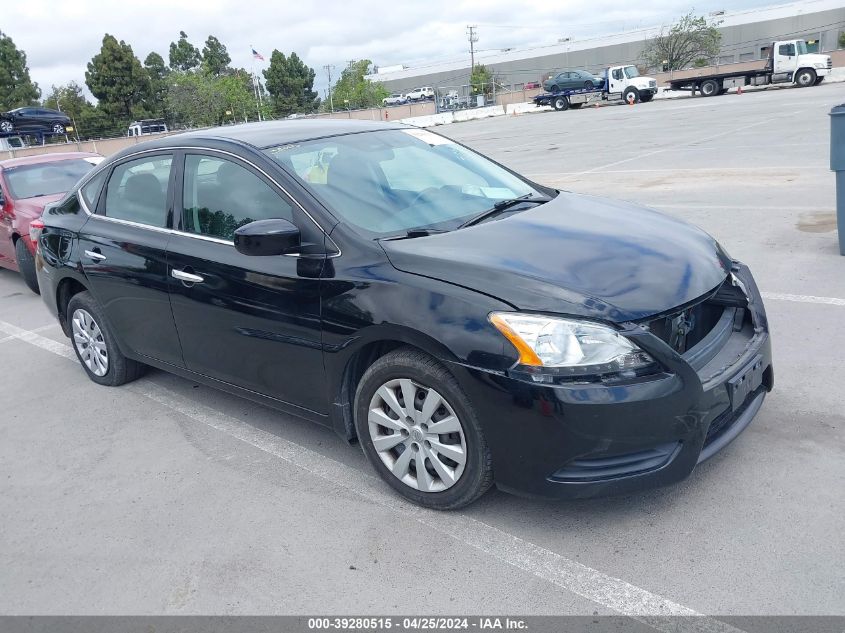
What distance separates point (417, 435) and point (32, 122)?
3191 centimetres

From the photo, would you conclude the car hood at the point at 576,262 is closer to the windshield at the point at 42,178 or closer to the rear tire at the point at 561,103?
the windshield at the point at 42,178

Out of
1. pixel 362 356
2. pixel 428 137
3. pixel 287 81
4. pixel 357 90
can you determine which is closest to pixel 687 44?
pixel 357 90

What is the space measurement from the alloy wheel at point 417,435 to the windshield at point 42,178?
6951 millimetres

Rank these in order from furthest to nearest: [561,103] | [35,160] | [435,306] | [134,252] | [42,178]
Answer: [561,103] → [35,160] → [42,178] → [134,252] → [435,306]

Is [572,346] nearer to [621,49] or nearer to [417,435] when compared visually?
[417,435]

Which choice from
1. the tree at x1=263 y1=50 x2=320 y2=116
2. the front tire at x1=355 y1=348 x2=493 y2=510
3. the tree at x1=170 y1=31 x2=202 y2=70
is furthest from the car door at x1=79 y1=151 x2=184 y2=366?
the tree at x1=170 y1=31 x2=202 y2=70

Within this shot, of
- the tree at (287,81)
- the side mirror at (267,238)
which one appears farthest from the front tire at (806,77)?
the tree at (287,81)

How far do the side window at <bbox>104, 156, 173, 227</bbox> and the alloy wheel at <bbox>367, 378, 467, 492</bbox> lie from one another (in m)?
1.95

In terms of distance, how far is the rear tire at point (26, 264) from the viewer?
8352 millimetres

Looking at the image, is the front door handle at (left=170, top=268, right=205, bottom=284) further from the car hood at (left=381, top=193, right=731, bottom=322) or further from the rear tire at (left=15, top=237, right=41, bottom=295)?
the rear tire at (left=15, top=237, right=41, bottom=295)

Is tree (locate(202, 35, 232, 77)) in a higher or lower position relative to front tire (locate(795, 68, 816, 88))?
higher

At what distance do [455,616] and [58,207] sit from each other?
172 inches

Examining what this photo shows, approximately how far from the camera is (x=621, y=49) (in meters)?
87.4

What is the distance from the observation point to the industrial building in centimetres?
7600
